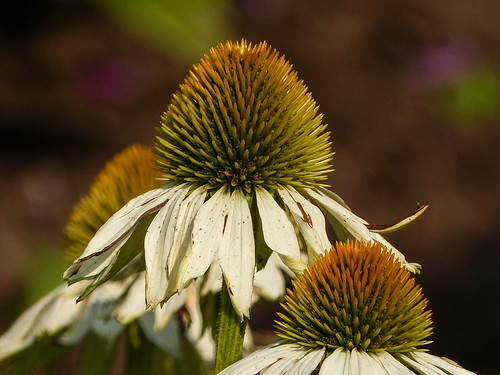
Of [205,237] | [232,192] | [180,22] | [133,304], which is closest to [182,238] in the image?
[205,237]

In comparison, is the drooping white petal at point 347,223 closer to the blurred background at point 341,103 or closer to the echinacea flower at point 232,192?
the echinacea flower at point 232,192

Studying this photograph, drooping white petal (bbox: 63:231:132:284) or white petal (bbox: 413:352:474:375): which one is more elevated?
drooping white petal (bbox: 63:231:132:284)

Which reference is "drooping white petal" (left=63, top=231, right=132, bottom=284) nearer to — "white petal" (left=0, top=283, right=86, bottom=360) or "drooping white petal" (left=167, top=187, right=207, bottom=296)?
"drooping white petal" (left=167, top=187, right=207, bottom=296)

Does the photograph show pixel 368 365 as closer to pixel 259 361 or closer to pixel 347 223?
pixel 259 361

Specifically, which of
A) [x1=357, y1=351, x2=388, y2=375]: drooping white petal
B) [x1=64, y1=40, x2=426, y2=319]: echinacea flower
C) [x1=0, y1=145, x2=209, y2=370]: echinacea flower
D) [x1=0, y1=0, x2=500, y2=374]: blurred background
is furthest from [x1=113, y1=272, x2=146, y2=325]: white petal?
[x1=0, y1=0, x2=500, y2=374]: blurred background

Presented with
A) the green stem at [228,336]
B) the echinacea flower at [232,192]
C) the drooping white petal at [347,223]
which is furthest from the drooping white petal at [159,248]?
the drooping white petal at [347,223]

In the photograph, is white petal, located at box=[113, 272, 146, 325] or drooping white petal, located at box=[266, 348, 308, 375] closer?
drooping white petal, located at box=[266, 348, 308, 375]
